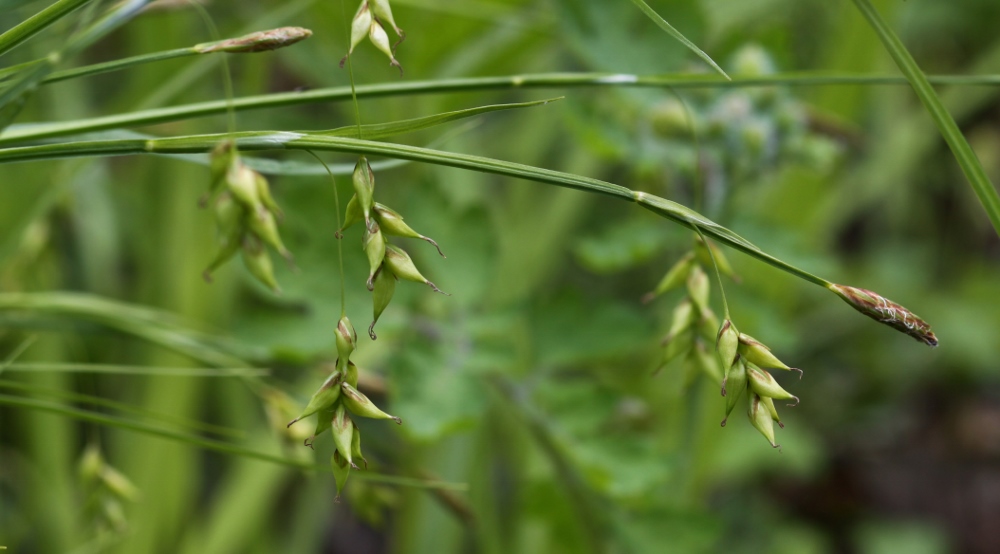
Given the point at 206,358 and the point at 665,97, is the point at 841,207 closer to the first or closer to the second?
the point at 665,97

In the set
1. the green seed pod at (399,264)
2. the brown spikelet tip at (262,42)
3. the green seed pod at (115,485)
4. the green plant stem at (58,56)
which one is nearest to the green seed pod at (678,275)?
the green seed pod at (399,264)

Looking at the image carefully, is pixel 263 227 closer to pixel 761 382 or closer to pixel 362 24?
pixel 362 24

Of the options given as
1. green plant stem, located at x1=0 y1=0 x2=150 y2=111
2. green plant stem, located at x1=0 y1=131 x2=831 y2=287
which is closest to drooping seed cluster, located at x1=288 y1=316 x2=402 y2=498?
green plant stem, located at x1=0 y1=131 x2=831 y2=287

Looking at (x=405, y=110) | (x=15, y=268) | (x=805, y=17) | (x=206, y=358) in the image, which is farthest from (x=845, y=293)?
(x=805, y=17)

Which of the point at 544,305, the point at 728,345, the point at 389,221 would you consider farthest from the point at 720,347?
the point at 544,305

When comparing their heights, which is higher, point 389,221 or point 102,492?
point 389,221

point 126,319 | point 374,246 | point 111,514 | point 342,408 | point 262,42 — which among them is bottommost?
point 111,514

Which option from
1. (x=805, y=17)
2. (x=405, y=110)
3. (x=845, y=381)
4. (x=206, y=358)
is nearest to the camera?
(x=206, y=358)
